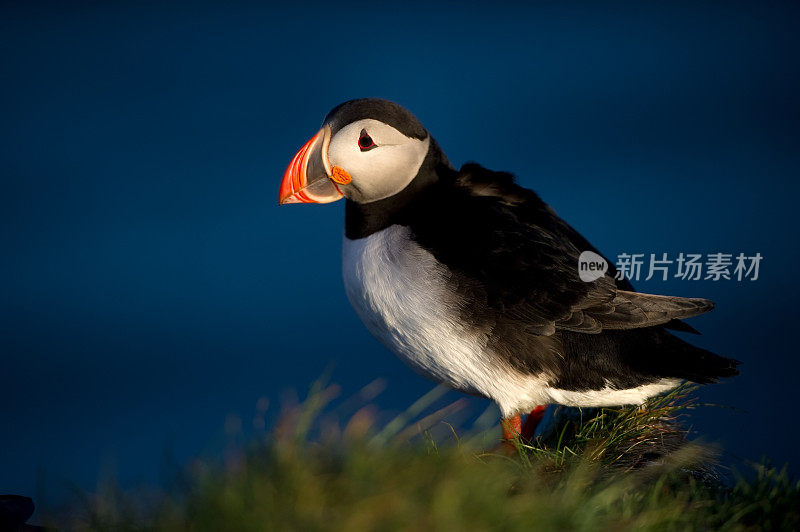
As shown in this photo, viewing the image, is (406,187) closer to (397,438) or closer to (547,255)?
(547,255)

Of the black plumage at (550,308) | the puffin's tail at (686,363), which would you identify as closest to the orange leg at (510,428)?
the black plumage at (550,308)

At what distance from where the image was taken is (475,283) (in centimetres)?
262

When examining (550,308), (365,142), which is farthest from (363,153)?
(550,308)

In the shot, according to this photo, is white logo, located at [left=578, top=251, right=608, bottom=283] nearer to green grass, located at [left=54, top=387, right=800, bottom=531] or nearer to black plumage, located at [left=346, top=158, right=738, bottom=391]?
black plumage, located at [left=346, top=158, right=738, bottom=391]

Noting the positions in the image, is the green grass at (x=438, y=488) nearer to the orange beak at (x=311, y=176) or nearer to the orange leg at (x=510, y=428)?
the orange leg at (x=510, y=428)

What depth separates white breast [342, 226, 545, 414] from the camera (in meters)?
2.62

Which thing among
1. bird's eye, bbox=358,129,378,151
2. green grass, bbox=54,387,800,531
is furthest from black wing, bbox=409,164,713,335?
green grass, bbox=54,387,800,531

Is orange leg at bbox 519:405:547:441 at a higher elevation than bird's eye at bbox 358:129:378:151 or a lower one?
lower

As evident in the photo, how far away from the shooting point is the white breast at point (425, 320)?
8.60 feet

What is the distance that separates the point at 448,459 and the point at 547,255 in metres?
0.80

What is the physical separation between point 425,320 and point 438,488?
2.66ft

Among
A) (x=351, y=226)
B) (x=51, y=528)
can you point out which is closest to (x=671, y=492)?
(x=351, y=226)

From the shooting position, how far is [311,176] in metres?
2.83

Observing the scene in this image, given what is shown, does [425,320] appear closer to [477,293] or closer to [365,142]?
[477,293]
